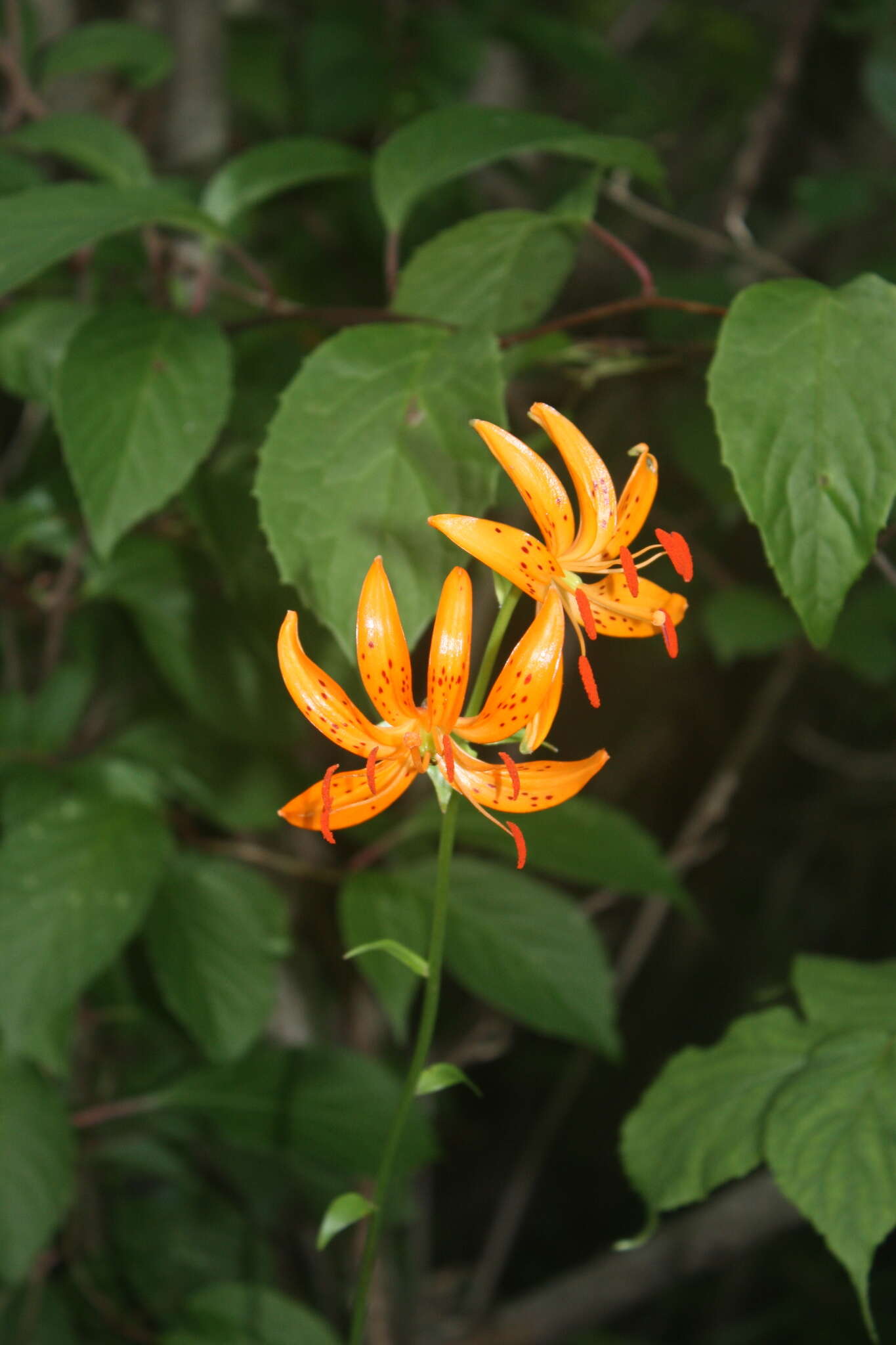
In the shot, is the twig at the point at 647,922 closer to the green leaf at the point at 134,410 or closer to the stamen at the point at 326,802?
the green leaf at the point at 134,410

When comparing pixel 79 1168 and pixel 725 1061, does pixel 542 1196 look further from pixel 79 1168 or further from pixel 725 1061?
pixel 725 1061

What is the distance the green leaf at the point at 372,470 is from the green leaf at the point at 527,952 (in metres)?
0.65

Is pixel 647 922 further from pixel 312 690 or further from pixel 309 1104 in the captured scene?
pixel 312 690

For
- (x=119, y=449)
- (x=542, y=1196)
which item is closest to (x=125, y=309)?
(x=119, y=449)

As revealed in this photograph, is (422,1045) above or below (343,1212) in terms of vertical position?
above

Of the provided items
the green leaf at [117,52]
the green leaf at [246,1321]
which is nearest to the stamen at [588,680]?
the green leaf at [246,1321]

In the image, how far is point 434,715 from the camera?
71 centimetres

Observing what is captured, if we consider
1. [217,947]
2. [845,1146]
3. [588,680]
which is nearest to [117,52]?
[217,947]

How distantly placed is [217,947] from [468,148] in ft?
2.91

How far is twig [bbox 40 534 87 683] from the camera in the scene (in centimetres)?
141

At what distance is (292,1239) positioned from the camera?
188cm

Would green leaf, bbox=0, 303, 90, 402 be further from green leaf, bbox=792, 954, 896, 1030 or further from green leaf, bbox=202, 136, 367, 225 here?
green leaf, bbox=792, 954, 896, 1030

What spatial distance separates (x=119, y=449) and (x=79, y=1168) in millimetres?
1222

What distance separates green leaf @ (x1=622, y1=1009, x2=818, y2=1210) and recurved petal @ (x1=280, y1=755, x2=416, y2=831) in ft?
1.42
